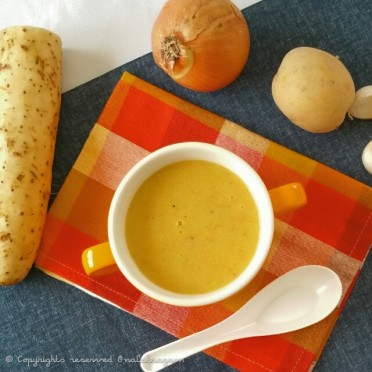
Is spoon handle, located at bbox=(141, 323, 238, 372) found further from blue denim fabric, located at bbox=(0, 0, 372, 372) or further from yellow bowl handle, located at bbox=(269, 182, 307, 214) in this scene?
yellow bowl handle, located at bbox=(269, 182, 307, 214)

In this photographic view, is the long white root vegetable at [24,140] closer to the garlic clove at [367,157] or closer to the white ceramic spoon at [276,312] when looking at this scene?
the white ceramic spoon at [276,312]

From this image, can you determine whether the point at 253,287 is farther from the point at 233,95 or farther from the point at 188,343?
the point at 233,95

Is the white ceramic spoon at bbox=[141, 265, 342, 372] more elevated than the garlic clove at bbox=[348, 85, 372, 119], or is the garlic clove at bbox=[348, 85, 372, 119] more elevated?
Answer: the garlic clove at bbox=[348, 85, 372, 119]

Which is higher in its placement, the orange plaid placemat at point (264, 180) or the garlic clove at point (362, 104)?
the garlic clove at point (362, 104)

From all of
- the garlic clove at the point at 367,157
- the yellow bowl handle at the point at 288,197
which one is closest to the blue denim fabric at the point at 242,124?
the garlic clove at the point at 367,157

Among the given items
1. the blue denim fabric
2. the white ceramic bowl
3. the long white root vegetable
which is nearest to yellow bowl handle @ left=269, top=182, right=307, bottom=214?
the white ceramic bowl

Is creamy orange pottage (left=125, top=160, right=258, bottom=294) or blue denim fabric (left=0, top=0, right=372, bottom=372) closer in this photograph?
creamy orange pottage (left=125, top=160, right=258, bottom=294)
